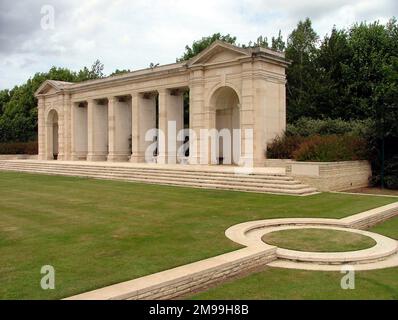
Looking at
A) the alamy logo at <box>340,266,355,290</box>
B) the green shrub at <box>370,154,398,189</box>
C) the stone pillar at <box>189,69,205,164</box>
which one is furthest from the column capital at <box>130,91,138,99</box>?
the alamy logo at <box>340,266,355,290</box>

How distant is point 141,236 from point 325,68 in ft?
106

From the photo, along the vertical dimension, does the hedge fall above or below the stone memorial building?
below

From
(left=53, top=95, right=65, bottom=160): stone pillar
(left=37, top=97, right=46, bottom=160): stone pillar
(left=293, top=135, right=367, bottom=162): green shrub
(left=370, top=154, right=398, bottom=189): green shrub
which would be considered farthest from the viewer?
(left=37, top=97, right=46, bottom=160): stone pillar

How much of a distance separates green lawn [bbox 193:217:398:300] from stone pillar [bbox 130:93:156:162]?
88.6 ft

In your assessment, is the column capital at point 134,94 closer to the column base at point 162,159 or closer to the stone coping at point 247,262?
the column base at point 162,159

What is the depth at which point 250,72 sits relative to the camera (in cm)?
2494

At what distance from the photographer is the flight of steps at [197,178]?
720 inches

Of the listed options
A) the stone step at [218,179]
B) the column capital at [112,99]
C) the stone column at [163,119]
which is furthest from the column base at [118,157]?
the stone step at [218,179]

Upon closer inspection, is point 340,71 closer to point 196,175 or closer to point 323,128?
point 323,128

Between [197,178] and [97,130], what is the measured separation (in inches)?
795

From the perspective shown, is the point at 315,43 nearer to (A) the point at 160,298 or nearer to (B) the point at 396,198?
(B) the point at 396,198

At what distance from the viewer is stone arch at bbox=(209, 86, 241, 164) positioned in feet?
95.5

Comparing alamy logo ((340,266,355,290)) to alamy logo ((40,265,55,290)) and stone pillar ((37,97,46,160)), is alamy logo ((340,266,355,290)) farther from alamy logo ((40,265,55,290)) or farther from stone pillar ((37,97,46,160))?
stone pillar ((37,97,46,160))
